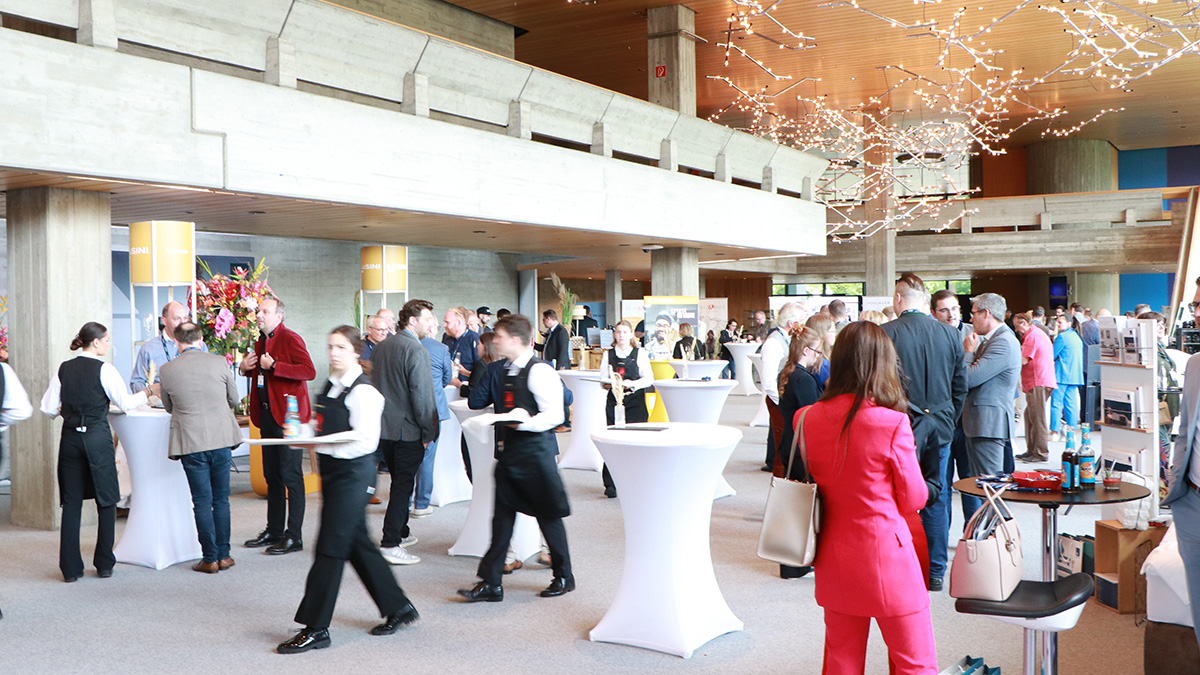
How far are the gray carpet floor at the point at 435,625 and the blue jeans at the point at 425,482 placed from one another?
35.3 inches

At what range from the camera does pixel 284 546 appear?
18.7 feet

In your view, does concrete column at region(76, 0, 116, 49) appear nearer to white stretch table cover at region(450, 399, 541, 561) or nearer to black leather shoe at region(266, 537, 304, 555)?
black leather shoe at region(266, 537, 304, 555)

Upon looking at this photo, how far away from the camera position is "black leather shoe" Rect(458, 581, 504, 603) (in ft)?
15.3

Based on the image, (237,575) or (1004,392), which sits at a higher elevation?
(1004,392)

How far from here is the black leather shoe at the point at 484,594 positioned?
4676 mm

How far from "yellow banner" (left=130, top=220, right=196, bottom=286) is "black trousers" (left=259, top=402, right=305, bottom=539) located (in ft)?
8.14

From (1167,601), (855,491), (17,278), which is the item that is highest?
(17,278)

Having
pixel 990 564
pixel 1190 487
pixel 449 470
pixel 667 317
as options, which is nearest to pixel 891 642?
pixel 990 564

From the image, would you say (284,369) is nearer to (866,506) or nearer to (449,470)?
(449,470)

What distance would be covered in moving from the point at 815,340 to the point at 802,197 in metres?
12.0

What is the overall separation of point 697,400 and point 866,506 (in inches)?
182

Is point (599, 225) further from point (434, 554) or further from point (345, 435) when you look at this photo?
point (345, 435)

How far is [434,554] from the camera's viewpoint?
224 inches

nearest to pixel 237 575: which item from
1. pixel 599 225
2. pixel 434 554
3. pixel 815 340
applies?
pixel 434 554
